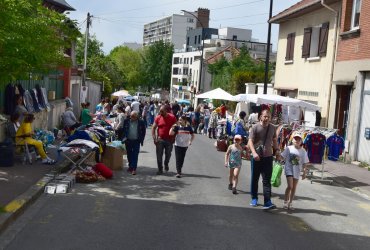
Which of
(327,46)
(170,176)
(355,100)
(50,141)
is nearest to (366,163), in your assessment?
(355,100)

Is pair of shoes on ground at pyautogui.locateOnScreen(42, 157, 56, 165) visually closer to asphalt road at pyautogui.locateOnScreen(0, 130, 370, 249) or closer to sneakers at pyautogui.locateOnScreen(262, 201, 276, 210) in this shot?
asphalt road at pyautogui.locateOnScreen(0, 130, 370, 249)

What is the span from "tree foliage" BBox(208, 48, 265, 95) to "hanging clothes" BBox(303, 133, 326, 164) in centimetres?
2493

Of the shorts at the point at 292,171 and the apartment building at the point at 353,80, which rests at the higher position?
the apartment building at the point at 353,80

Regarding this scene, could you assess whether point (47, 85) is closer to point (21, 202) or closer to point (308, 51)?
point (308, 51)

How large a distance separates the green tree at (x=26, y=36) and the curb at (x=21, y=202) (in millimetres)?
2134

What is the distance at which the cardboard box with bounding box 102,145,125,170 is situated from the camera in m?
13.8

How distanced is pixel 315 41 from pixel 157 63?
89421 mm

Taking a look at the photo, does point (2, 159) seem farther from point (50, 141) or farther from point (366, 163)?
point (366, 163)

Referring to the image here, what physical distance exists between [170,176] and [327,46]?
38.7 ft

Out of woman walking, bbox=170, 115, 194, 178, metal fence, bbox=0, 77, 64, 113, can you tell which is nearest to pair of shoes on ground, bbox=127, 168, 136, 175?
woman walking, bbox=170, 115, 194, 178

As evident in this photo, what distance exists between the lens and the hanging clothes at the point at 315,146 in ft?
A: 46.8

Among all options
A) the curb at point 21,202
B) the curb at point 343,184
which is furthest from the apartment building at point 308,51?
the curb at point 21,202

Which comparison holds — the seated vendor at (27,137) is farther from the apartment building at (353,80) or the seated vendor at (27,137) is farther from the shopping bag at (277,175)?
the apartment building at (353,80)

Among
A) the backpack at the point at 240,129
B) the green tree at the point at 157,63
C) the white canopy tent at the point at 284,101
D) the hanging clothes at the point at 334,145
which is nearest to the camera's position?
the hanging clothes at the point at 334,145
